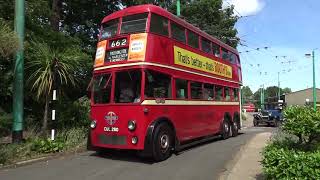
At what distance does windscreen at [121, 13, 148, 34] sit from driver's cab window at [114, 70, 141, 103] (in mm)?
1286

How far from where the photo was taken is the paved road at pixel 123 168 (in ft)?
35.1

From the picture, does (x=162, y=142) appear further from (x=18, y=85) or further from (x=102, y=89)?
(x=18, y=85)

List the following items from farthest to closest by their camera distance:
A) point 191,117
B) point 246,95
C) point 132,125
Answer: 1. point 246,95
2. point 191,117
3. point 132,125

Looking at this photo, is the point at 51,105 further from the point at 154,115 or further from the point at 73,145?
the point at 154,115

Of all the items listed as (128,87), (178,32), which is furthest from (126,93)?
(178,32)

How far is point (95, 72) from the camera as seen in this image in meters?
14.1

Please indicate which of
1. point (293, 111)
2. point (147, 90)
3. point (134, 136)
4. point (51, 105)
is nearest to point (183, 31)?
point (147, 90)

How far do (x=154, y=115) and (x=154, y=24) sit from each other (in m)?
2.65

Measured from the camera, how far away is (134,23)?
1369 cm

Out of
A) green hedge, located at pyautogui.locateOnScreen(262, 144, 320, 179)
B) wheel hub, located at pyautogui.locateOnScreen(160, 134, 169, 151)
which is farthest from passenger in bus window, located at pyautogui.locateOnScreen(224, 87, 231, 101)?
green hedge, located at pyautogui.locateOnScreen(262, 144, 320, 179)

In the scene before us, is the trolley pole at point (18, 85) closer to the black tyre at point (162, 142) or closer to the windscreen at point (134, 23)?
the windscreen at point (134, 23)

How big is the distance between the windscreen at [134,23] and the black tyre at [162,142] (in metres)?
2.83

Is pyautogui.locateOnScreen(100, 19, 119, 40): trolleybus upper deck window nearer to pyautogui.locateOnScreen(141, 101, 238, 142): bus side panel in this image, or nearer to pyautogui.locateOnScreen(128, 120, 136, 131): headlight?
pyautogui.locateOnScreen(141, 101, 238, 142): bus side panel

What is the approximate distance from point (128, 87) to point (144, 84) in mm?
571
